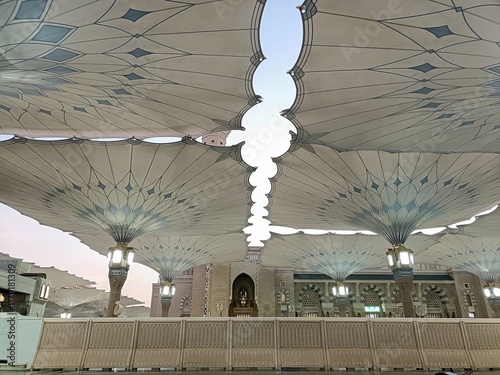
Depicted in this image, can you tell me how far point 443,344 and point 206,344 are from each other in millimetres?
4748

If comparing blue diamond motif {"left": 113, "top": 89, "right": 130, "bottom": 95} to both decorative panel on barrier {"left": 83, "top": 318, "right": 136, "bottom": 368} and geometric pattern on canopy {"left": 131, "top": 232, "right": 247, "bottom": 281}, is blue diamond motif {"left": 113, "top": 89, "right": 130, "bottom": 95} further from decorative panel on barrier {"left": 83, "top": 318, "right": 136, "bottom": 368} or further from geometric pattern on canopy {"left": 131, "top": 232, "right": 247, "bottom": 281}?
geometric pattern on canopy {"left": 131, "top": 232, "right": 247, "bottom": 281}

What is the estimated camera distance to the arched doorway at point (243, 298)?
78.6ft

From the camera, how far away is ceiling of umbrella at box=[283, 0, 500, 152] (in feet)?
17.3

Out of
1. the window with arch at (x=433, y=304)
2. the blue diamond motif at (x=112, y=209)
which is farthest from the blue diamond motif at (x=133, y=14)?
the window with arch at (x=433, y=304)

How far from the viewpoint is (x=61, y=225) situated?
47.8 feet

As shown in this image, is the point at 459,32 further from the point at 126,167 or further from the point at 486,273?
the point at 486,273

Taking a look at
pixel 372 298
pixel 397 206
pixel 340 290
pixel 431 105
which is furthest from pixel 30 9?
pixel 372 298

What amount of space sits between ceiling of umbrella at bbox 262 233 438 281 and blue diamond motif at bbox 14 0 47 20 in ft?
47.7

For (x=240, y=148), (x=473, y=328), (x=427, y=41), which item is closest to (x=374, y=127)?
(x=427, y=41)

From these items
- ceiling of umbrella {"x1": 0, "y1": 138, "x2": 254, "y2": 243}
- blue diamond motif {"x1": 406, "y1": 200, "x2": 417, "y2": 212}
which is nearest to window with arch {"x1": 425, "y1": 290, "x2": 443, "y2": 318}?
blue diamond motif {"x1": 406, "y1": 200, "x2": 417, "y2": 212}

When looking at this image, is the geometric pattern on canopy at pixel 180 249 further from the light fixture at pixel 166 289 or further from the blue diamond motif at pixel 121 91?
the blue diamond motif at pixel 121 91

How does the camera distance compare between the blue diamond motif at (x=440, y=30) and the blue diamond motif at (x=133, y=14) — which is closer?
the blue diamond motif at (x=133, y=14)

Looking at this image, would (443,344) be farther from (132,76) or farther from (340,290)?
(340,290)

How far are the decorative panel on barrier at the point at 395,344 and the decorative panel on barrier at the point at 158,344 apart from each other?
12.7 feet
